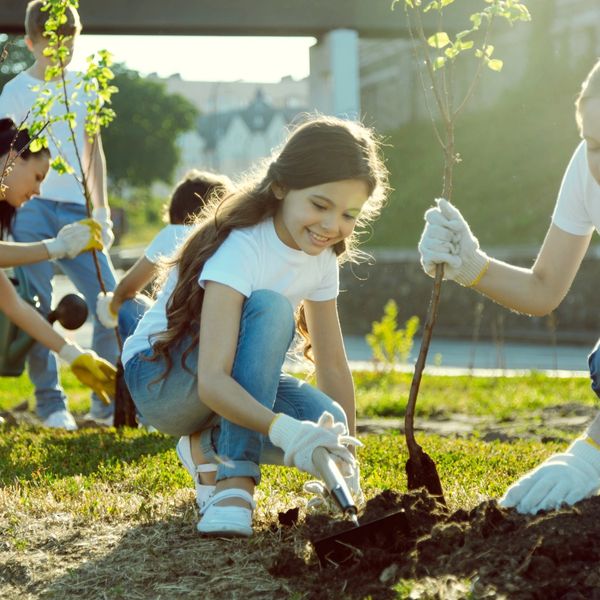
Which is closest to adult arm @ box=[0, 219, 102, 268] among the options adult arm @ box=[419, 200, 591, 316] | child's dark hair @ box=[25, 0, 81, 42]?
child's dark hair @ box=[25, 0, 81, 42]

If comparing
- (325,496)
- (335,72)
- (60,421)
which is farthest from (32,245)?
(335,72)

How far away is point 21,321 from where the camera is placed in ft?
15.3

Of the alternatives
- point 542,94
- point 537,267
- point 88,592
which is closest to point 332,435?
point 88,592

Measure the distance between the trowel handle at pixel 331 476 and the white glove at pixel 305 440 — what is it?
0.05ft

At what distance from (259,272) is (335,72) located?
591 inches

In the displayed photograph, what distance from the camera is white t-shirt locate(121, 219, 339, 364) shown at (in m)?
2.83

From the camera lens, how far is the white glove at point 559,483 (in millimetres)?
2576

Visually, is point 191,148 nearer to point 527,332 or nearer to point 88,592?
point 527,332

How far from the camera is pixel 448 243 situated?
2.71 m

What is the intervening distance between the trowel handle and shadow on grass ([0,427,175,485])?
52.7 inches

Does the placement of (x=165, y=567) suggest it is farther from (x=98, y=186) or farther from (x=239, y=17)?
(x=239, y=17)

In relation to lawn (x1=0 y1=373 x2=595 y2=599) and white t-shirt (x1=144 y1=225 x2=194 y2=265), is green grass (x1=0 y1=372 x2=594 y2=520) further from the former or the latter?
white t-shirt (x1=144 y1=225 x2=194 y2=265)

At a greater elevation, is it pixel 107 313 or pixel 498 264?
pixel 498 264

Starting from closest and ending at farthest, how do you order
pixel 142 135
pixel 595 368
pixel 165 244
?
pixel 595 368 < pixel 165 244 < pixel 142 135
